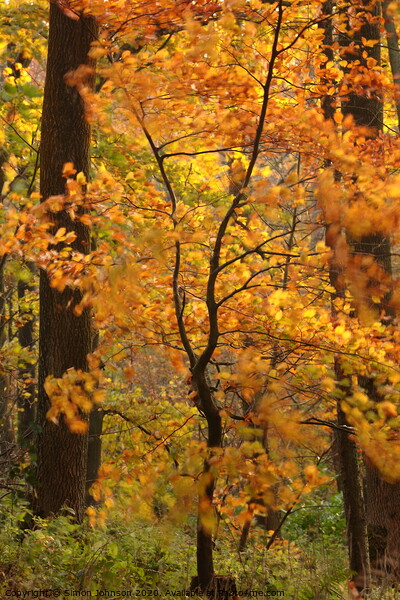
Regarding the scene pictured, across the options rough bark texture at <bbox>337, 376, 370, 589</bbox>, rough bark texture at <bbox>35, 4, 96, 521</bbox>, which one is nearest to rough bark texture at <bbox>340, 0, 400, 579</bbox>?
rough bark texture at <bbox>337, 376, 370, 589</bbox>

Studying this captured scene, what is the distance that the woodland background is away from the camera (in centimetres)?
420

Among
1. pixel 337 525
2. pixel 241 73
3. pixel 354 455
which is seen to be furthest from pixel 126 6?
pixel 337 525

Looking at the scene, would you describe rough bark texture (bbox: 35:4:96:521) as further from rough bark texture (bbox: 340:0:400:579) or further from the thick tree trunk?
the thick tree trunk

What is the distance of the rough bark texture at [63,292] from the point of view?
18.6 ft

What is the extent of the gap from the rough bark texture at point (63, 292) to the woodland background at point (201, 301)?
0.02 metres

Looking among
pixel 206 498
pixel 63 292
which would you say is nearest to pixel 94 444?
pixel 63 292

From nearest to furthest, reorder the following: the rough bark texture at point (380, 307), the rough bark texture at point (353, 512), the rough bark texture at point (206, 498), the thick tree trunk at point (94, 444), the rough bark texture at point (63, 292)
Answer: the rough bark texture at point (206, 498) < the rough bark texture at point (63, 292) < the rough bark texture at point (353, 512) < the rough bark texture at point (380, 307) < the thick tree trunk at point (94, 444)

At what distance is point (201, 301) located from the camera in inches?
252

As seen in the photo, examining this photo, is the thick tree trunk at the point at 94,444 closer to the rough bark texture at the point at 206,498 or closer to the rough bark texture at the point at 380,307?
the rough bark texture at the point at 380,307

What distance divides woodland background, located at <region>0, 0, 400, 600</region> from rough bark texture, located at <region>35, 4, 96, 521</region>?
2cm

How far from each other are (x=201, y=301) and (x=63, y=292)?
1.40 m

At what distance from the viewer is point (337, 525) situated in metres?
13.7

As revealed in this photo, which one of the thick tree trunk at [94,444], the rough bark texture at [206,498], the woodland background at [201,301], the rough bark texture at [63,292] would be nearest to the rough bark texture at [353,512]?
the woodland background at [201,301]

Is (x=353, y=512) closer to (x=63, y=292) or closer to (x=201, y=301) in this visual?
(x=201, y=301)
